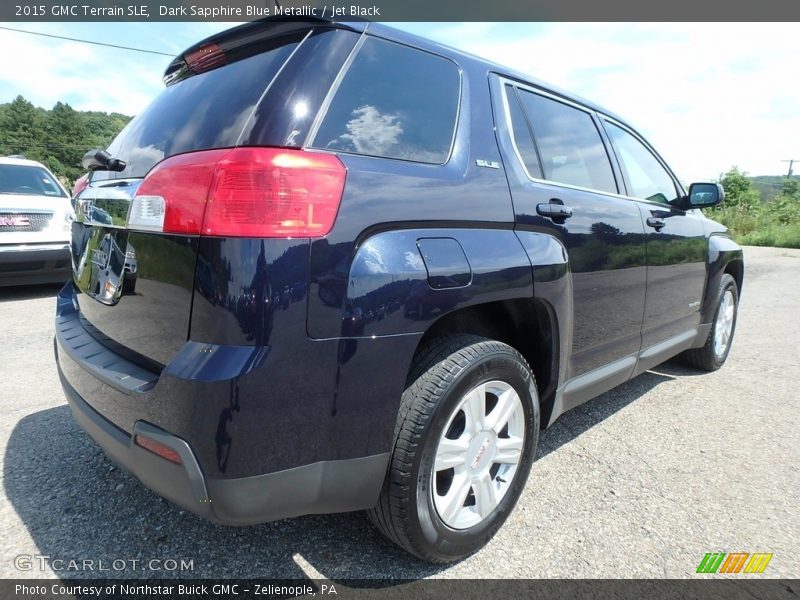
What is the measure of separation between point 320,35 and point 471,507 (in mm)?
1707

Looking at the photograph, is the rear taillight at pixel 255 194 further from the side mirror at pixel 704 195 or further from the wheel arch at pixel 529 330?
the side mirror at pixel 704 195

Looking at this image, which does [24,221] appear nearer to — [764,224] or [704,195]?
[704,195]

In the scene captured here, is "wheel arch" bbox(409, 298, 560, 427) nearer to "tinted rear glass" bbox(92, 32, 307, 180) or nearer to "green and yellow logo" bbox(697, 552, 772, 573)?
"green and yellow logo" bbox(697, 552, 772, 573)

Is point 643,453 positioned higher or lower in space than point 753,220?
lower

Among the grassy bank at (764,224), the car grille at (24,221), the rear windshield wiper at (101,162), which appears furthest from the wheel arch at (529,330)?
the grassy bank at (764,224)

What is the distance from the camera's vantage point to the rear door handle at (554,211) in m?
2.08

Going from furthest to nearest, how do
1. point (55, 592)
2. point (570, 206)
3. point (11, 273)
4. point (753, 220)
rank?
point (753, 220) → point (11, 273) → point (570, 206) → point (55, 592)

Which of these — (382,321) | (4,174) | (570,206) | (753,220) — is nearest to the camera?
(382,321)

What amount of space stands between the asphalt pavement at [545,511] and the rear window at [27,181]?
4026mm

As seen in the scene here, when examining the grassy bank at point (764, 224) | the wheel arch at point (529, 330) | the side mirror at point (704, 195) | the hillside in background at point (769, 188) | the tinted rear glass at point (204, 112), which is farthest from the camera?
the hillside in background at point (769, 188)

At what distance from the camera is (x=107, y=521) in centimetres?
198

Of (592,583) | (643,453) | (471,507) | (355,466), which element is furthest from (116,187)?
(643,453)

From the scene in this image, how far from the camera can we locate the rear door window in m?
2.34

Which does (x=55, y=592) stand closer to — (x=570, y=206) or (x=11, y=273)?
(x=570, y=206)
